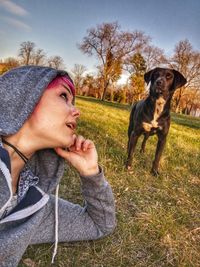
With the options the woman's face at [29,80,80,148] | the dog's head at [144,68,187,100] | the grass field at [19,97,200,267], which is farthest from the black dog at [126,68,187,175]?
the woman's face at [29,80,80,148]

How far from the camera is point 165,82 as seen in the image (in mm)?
6207

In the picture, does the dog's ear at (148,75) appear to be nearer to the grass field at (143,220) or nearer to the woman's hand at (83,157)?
the grass field at (143,220)

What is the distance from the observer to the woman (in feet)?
7.89

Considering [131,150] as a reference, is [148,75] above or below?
above

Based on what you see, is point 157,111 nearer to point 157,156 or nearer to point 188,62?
point 157,156

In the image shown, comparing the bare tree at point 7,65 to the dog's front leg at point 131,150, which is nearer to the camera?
the dog's front leg at point 131,150

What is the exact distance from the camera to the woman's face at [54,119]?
2.49 metres

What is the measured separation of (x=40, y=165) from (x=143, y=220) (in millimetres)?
1443

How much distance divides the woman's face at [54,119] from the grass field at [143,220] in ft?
3.51

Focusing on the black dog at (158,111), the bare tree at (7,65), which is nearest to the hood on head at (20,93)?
the black dog at (158,111)

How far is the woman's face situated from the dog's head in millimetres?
3764

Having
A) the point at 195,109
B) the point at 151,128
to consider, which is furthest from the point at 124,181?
the point at 195,109

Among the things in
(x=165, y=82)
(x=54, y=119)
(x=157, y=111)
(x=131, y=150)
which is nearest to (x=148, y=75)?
(x=165, y=82)

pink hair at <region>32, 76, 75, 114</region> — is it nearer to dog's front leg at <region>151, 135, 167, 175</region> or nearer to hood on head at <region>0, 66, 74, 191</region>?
hood on head at <region>0, 66, 74, 191</region>
